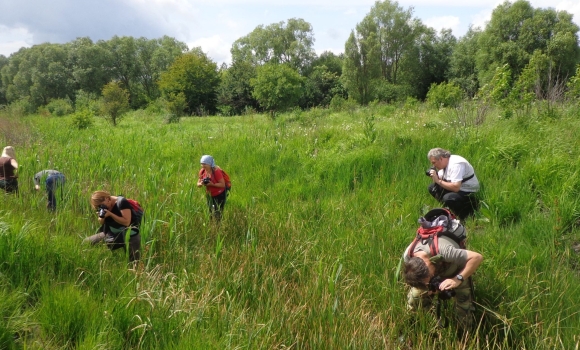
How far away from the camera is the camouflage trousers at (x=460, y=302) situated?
106 inches

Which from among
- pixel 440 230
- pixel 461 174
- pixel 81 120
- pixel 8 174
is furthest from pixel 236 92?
pixel 440 230

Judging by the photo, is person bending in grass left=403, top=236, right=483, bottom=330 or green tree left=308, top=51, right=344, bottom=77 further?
green tree left=308, top=51, right=344, bottom=77

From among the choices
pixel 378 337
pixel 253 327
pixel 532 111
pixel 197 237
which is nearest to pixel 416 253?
pixel 378 337

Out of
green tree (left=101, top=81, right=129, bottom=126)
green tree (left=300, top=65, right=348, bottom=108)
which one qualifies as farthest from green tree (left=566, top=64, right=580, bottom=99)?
green tree (left=300, top=65, right=348, bottom=108)

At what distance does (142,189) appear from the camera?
4.94 metres

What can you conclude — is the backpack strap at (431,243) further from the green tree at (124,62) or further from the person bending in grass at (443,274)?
the green tree at (124,62)

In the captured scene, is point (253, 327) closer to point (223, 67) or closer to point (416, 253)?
point (416, 253)

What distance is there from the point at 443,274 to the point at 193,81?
27.0m

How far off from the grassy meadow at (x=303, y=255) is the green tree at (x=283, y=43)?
43.3m

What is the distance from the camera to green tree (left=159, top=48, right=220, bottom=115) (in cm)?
2467

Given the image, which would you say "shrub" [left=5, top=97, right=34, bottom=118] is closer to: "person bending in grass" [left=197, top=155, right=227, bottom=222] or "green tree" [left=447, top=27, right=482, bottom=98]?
"person bending in grass" [left=197, top=155, right=227, bottom=222]

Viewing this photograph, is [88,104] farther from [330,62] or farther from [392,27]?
[330,62]

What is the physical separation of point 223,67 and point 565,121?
1656 inches

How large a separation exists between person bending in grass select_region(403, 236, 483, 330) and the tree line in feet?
Answer: 18.1
